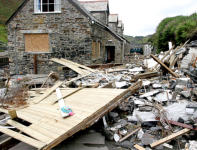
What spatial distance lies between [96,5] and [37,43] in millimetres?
9399

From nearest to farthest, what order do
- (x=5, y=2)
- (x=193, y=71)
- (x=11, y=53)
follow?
1. (x=193, y=71)
2. (x=11, y=53)
3. (x=5, y=2)

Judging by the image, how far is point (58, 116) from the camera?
423 centimetres

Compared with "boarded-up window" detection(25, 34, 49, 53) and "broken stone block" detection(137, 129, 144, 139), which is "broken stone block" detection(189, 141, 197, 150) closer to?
"broken stone block" detection(137, 129, 144, 139)

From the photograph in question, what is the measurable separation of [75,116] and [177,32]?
15212 millimetres

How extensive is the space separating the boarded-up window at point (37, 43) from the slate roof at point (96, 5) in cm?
825

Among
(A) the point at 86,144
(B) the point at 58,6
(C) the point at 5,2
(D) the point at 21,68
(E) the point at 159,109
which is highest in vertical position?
(C) the point at 5,2

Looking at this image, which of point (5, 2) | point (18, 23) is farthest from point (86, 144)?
point (5, 2)

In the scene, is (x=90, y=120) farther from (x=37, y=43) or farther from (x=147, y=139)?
(x=37, y=43)

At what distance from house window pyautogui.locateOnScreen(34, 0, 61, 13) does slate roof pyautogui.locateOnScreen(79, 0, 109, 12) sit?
6.87m

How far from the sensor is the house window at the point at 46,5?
41.8 ft

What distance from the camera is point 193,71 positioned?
8555 millimetres

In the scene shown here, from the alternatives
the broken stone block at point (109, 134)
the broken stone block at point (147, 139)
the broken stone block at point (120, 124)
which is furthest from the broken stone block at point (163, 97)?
the broken stone block at point (109, 134)

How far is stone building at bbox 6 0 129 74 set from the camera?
12.6 metres

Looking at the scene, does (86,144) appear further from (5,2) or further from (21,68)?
(5,2)
